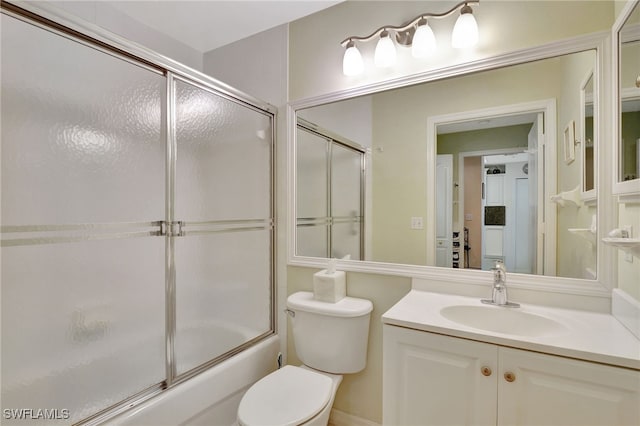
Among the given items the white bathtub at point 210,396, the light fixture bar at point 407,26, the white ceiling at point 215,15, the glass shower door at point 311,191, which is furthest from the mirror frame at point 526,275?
the white bathtub at point 210,396

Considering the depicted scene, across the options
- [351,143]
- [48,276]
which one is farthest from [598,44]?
[48,276]

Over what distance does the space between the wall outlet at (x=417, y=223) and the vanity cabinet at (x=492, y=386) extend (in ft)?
1.97

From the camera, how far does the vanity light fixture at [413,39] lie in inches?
53.8

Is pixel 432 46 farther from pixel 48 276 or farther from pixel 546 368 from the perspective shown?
pixel 48 276

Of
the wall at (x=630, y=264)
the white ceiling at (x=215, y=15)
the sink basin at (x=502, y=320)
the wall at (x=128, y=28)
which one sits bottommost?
the sink basin at (x=502, y=320)

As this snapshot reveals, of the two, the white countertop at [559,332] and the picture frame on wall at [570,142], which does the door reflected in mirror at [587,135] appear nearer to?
the picture frame on wall at [570,142]

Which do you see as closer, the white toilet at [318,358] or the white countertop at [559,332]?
the white countertop at [559,332]

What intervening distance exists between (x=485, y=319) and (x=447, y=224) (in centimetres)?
46

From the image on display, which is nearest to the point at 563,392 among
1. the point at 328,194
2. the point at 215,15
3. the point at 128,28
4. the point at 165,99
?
the point at 328,194

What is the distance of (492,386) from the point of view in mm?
989

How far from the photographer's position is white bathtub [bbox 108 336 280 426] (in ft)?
4.15

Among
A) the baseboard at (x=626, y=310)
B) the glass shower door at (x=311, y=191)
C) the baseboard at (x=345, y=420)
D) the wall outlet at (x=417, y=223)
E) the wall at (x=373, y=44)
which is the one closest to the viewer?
the baseboard at (x=626, y=310)

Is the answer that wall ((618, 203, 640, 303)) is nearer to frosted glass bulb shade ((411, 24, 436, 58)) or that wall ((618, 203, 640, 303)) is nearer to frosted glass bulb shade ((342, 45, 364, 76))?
frosted glass bulb shade ((411, 24, 436, 58))

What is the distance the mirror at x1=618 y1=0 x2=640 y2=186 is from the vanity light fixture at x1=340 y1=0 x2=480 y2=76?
508 mm
